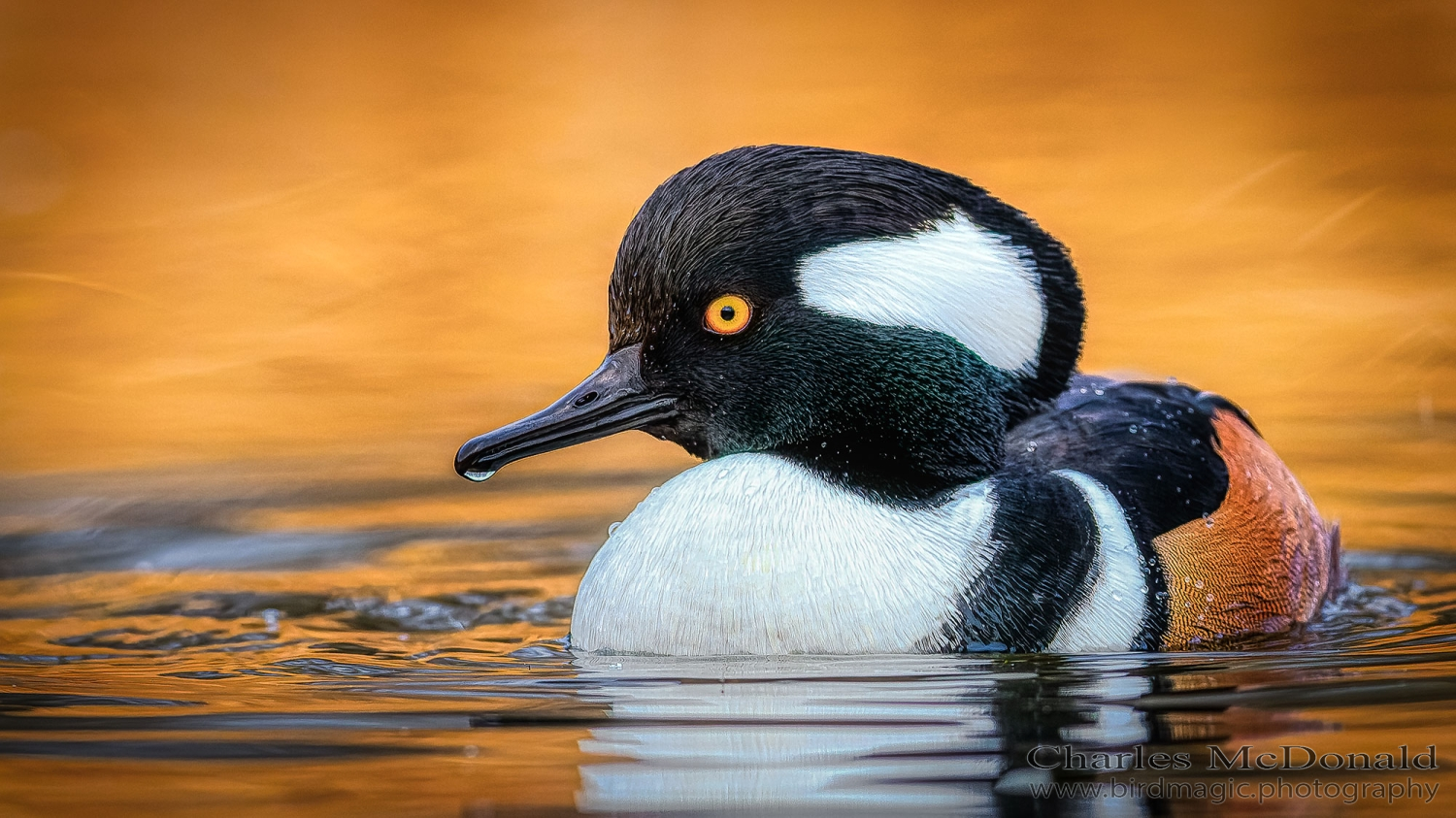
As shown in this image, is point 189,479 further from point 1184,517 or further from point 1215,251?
point 1215,251

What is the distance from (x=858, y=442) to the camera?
19.2ft

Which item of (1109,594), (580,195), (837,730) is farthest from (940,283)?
(580,195)

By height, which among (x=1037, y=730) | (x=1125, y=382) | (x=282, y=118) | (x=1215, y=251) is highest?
(x=282, y=118)

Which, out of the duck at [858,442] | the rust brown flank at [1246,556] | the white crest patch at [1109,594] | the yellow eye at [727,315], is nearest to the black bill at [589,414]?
the duck at [858,442]

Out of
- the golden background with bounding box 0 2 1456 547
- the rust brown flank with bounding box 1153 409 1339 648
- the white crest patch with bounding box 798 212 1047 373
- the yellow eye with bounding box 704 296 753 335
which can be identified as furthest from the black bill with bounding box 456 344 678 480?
the golden background with bounding box 0 2 1456 547

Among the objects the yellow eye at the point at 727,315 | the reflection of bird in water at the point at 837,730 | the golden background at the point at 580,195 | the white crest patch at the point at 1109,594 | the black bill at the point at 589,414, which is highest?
the golden background at the point at 580,195

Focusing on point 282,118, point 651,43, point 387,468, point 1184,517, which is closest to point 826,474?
point 1184,517

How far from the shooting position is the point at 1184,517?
6.03 metres

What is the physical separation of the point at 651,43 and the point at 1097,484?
447 inches

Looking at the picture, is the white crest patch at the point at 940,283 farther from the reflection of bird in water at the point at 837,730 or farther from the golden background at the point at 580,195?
the golden background at the point at 580,195

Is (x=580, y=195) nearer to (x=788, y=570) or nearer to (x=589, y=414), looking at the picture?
(x=589, y=414)

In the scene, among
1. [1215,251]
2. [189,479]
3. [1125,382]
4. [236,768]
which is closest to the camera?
[236,768]

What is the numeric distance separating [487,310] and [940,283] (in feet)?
21.3

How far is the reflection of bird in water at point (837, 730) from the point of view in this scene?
171 inches
